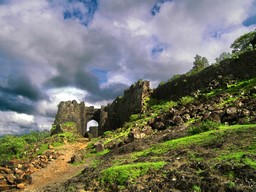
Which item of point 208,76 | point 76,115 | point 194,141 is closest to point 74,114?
point 76,115

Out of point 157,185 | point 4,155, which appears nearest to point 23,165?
point 4,155

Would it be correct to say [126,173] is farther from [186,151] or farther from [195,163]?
[186,151]

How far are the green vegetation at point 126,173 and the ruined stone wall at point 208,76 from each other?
20928mm

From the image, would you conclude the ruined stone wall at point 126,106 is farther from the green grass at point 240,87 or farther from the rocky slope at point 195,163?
the rocky slope at point 195,163

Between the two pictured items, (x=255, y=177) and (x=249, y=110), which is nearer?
(x=255, y=177)

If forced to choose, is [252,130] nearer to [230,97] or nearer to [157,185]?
[157,185]

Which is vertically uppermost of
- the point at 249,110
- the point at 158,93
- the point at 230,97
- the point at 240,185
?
the point at 158,93

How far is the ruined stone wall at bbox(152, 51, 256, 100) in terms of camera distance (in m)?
30.6

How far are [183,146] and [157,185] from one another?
4.78m

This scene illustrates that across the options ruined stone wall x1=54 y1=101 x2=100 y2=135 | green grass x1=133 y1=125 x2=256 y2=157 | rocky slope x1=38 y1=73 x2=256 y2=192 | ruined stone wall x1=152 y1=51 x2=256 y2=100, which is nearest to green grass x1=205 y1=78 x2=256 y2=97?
ruined stone wall x1=152 y1=51 x2=256 y2=100

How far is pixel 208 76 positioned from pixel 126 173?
81.0 ft

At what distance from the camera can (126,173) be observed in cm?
1209

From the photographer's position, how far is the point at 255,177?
9078 mm

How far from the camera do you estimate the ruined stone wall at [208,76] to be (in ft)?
100
